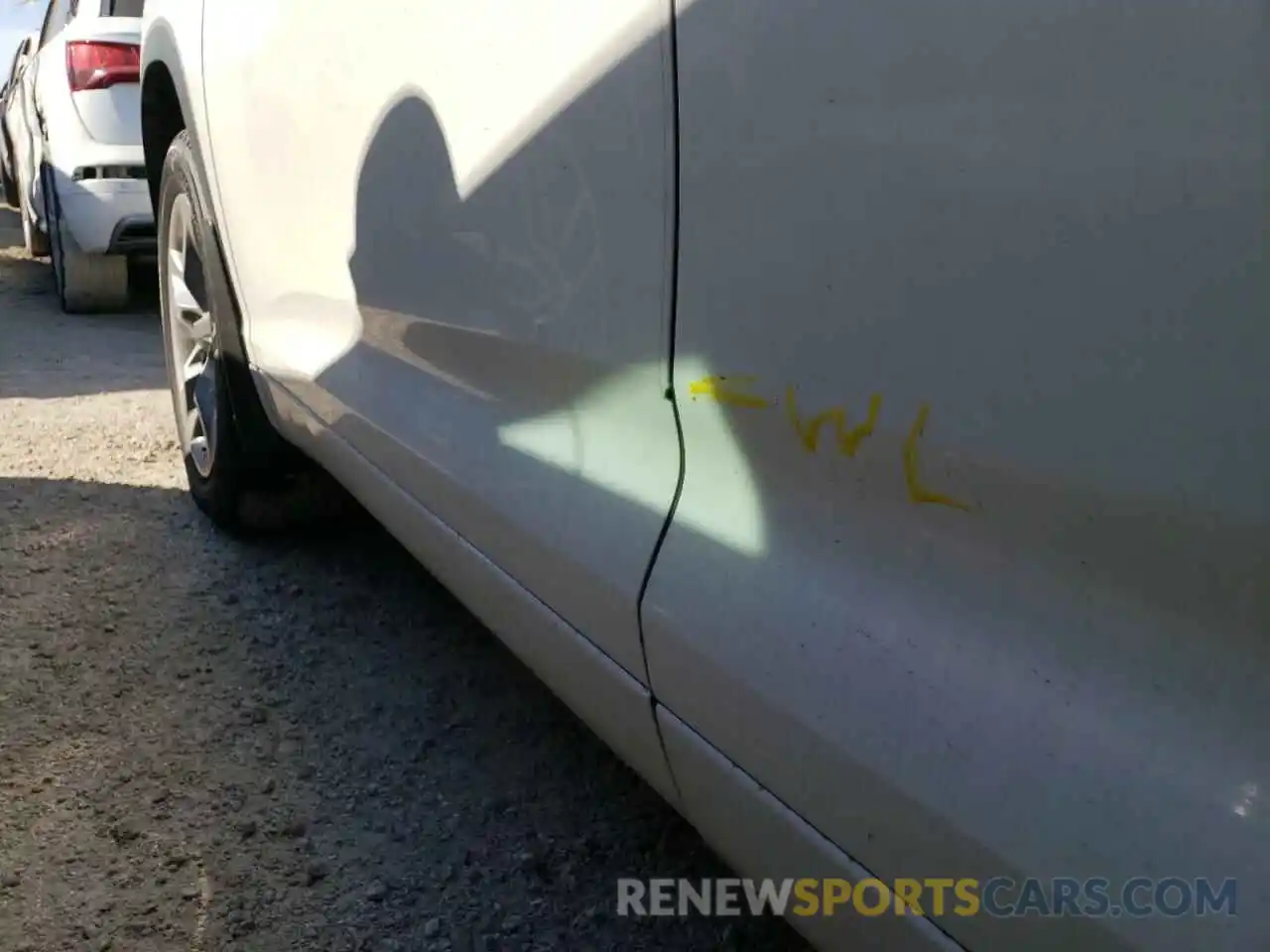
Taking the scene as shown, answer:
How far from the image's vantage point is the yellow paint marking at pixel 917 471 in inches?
36.4

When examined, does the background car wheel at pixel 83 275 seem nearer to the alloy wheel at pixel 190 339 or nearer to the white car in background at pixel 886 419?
the alloy wheel at pixel 190 339

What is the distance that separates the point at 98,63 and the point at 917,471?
5.95m

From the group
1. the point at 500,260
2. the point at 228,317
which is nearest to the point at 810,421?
the point at 500,260

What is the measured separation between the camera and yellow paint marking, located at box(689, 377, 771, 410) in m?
1.11

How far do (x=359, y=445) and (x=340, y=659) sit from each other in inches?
27.8

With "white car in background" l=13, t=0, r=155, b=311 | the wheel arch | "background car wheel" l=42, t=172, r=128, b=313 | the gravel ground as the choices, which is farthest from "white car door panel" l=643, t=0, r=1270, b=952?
"background car wheel" l=42, t=172, r=128, b=313

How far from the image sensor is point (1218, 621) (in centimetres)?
75

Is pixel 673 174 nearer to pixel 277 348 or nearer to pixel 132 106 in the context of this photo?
pixel 277 348

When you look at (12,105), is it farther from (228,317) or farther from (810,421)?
(810,421)

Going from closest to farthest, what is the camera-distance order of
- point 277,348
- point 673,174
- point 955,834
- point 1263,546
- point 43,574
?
point 1263,546 → point 955,834 → point 673,174 → point 277,348 → point 43,574

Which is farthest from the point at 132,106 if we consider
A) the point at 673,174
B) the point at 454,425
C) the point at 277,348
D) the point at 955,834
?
the point at 955,834

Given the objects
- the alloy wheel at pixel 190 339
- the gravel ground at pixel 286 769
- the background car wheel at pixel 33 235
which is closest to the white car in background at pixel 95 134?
the background car wheel at pixel 33 235

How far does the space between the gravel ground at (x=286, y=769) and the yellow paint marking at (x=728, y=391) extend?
3.10ft

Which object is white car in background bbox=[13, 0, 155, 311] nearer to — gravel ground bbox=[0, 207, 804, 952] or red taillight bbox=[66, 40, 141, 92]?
red taillight bbox=[66, 40, 141, 92]
